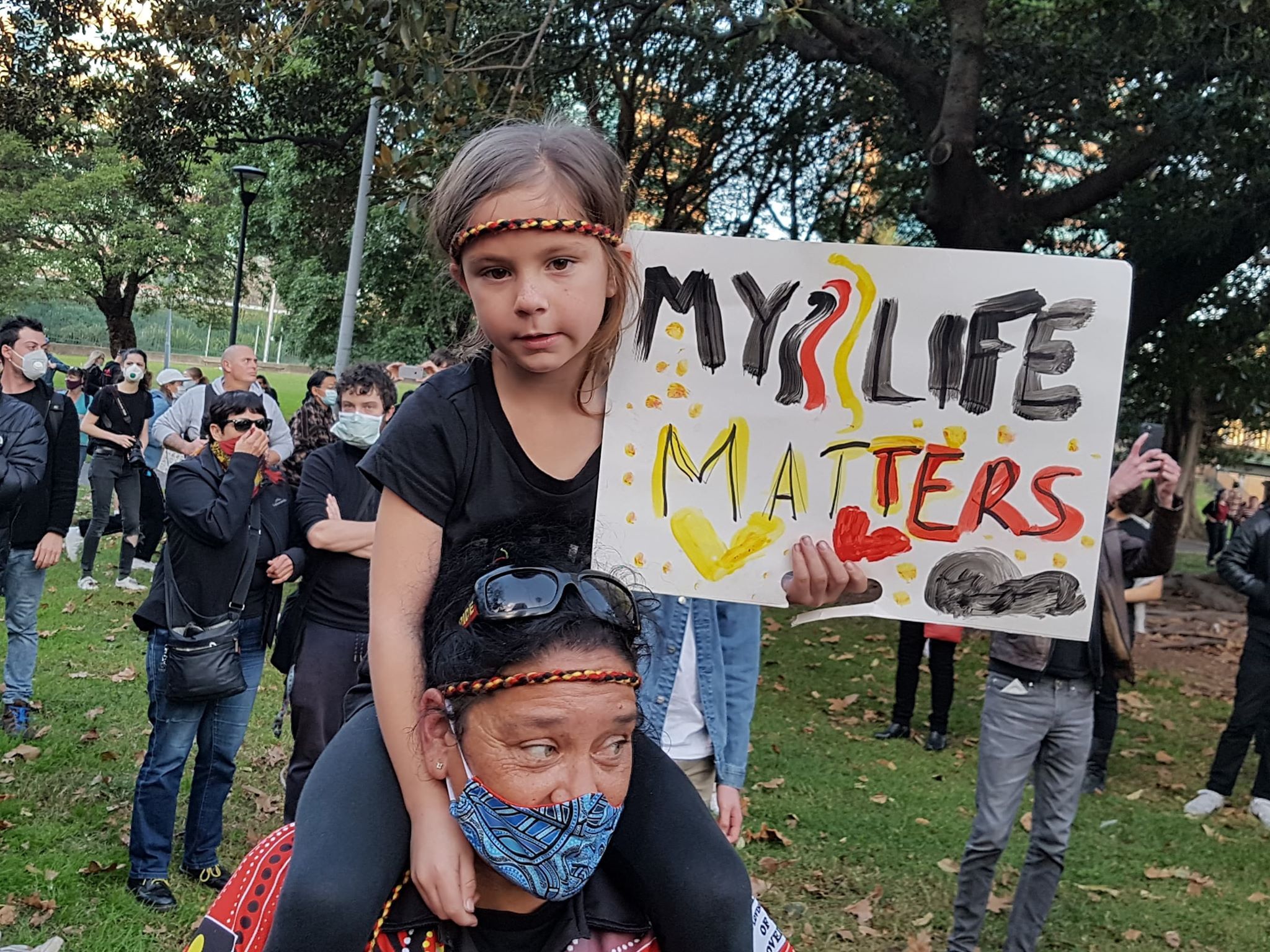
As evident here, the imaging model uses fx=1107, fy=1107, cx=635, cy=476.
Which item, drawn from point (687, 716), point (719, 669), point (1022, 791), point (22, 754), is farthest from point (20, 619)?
point (1022, 791)

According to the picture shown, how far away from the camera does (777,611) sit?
1424 cm

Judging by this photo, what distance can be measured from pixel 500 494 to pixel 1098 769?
7425mm

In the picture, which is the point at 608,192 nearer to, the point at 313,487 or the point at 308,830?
the point at 308,830

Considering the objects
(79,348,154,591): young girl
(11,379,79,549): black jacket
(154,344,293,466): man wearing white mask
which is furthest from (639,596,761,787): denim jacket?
(79,348,154,591): young girl

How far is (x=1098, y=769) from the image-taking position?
8156mm

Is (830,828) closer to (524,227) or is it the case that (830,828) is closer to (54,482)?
(54,482)

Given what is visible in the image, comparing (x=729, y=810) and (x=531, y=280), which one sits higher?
(x=531, y=280)

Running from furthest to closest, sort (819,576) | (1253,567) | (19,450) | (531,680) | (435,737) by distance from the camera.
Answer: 1. (1253,567)
2. (19,450)
3. (819,576)
4. (435,737)
5. (531,680)

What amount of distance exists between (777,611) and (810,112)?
651cm

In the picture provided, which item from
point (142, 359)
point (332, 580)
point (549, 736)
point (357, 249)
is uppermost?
point (357, 249)

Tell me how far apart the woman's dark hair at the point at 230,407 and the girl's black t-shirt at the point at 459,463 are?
3204 millimetres

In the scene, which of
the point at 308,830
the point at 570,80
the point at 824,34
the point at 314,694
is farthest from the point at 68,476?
the point at 570,80

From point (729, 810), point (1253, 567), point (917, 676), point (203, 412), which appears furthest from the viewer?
point (917, 676)

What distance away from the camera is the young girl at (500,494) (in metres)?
1.80
